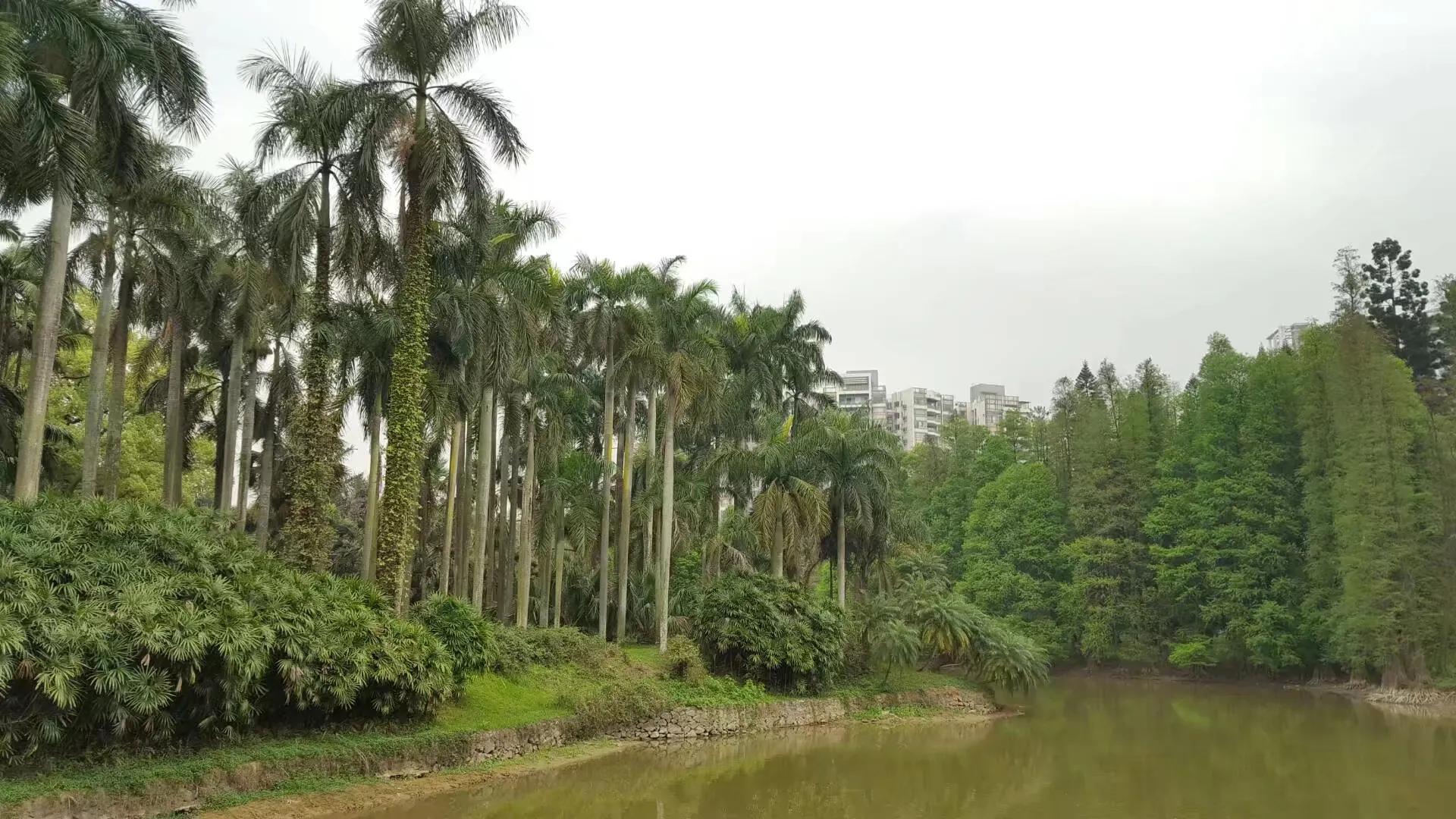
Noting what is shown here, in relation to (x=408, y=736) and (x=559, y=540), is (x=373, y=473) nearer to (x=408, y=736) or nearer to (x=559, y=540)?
(x=559, y=540)

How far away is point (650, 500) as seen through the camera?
101 feet

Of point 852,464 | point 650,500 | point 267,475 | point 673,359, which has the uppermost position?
point 673,359

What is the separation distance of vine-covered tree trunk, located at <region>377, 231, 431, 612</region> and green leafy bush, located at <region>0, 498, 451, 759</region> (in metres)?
2.17

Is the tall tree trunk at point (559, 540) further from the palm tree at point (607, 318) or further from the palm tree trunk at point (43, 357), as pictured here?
the palm tree trunk at point (43, 357)

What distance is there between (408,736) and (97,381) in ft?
34.1

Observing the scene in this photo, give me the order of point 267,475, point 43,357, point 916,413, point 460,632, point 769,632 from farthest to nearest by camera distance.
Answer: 1. point 916,413
2. point 769,632
3. point 267,475
4. point 460,632
5. point 43,357

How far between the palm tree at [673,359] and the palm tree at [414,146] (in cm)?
799

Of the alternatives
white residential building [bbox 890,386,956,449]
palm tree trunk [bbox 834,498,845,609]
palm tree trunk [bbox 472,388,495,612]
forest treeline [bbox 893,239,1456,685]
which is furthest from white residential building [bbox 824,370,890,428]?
palm tree trunk [bbox 472,388,495,612]

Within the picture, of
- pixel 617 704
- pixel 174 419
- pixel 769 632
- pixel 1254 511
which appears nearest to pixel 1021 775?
pixel 769 632

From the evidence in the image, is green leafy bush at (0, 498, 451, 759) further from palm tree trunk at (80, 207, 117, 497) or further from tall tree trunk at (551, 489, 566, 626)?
tall tree trunk at (551, 489, 566, 626)

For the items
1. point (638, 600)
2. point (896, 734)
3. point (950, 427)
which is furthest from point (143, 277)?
point (950, 427)

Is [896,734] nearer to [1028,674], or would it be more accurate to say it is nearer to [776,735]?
[776,735]

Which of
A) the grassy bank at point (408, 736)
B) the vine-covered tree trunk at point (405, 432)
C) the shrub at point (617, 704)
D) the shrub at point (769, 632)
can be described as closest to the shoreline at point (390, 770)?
the grassy bank at point (408, 736)

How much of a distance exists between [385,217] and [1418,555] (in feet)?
119
